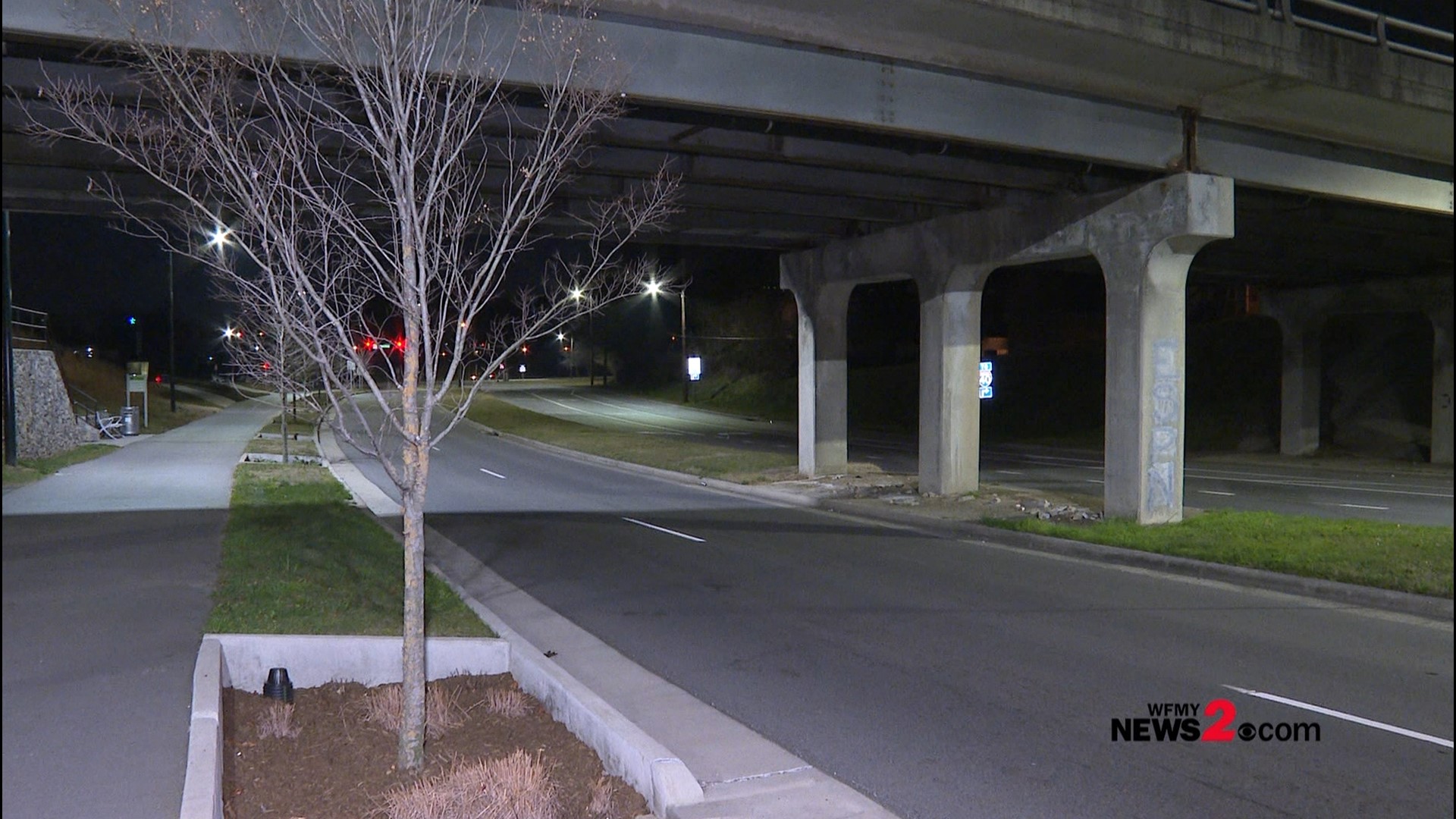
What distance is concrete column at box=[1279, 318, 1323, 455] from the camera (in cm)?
3450

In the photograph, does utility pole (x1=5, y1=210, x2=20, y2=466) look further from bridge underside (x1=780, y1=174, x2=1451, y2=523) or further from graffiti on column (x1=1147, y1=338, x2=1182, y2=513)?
graffiti on column (x1=1147, y1=338, x2=1182, y2=513)

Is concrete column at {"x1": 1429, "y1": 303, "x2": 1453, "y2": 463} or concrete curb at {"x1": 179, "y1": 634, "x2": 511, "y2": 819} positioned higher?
concrete column at {"x1": 1429, "y1": 303, "x2": 1453, "y2": 463}

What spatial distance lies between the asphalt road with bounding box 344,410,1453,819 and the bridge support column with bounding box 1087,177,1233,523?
2.81m

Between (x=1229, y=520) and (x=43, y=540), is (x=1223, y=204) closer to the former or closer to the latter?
(x=1229, y=520)

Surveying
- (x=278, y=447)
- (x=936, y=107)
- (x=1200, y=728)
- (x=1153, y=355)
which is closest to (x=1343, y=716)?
(x=1200, y=728)

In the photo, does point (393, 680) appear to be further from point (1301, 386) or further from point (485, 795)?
point (1301, 386)

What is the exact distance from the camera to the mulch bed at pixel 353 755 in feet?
17.7

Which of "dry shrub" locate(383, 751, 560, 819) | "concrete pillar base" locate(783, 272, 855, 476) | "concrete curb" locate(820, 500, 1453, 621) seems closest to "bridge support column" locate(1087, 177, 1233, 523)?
"concrete curb" locate(820, 500, 1453, 621)

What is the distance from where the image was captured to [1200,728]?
664 cm

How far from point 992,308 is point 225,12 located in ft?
180

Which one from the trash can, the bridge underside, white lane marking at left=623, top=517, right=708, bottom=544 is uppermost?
the bridge underside

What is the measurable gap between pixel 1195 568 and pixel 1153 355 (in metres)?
4.36

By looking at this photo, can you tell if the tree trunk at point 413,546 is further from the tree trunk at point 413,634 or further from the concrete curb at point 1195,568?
the concrete curb at point 1195,568

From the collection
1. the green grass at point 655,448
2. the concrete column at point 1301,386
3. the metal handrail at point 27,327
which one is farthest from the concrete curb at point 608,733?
the concrete column at point 1301,386
